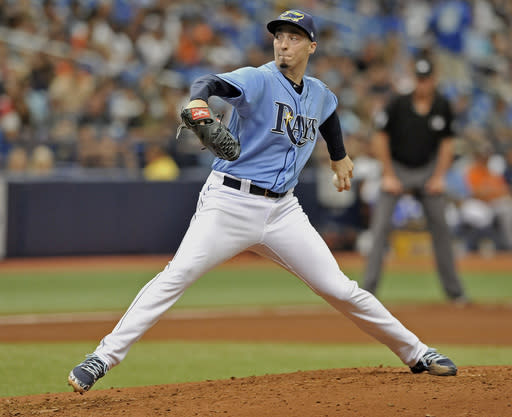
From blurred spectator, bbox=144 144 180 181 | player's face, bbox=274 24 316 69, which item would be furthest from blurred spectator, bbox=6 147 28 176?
player's face, bbox=274 24 316 69

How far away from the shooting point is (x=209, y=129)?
4.37 metres

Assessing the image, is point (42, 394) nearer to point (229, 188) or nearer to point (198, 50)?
point (229, 188)

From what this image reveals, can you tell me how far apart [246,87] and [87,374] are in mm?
1693

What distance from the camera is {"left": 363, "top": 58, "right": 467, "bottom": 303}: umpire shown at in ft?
32.6

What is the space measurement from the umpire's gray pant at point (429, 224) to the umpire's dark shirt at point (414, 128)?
12 cm

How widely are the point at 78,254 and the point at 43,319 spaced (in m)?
5.55

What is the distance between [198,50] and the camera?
60.1ft

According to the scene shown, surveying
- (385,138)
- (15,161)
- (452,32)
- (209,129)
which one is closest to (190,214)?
(15,161)

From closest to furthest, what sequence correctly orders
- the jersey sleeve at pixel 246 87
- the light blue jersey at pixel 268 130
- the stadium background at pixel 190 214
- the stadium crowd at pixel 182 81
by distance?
the jersey sleeve at pixel 246 87
the light blue jersey at pixel 268 130
the stadium background at pixel 190 214
the stadium crowd at pixel 182 81

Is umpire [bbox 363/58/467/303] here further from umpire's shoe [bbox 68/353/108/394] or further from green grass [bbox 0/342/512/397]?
umpire's shoe [bbox 68/353/108/394]

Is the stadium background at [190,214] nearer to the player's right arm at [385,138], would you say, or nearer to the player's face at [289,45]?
the player's right arm at [385,138]

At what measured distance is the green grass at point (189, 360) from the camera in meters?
6.04

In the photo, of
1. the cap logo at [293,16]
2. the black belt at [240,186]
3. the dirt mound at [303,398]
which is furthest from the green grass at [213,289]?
the cap logo at [293,16]

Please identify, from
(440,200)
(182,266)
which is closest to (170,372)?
(182,266)
